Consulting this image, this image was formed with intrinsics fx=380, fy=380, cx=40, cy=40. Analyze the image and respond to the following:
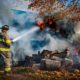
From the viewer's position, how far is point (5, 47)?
475 inches

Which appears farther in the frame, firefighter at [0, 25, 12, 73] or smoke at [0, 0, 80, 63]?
smoke at [0, 0, 80, 63]

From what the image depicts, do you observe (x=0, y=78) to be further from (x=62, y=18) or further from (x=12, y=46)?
(x=62, y=18)

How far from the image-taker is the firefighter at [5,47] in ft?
39.3

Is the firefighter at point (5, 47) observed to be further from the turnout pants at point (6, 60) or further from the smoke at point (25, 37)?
the smoke at point (25, 37)

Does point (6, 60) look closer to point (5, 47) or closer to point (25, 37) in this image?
point (5, 47)

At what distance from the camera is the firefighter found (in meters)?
→ 12.0

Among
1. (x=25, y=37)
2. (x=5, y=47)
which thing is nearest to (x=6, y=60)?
(x=5, y=47)

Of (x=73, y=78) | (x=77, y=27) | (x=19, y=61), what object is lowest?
(x=73, y=78)

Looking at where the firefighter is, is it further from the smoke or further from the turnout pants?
the smoke

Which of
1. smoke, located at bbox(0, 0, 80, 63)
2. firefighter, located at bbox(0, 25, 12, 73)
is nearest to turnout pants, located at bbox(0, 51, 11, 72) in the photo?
firefighter, located at bbox(0, 25, 12, 73)

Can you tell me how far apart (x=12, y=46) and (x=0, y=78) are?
42.7 inches

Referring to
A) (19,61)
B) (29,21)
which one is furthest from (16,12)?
(19,61)

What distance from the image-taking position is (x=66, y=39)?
1290 cm

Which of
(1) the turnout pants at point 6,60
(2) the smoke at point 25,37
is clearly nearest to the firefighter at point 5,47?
(1) the turnout pants at point 6,60
